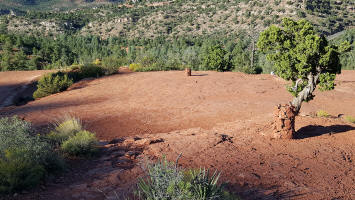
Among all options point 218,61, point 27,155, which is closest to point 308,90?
point 27,155

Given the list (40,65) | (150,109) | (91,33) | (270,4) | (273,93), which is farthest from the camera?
(91,33)

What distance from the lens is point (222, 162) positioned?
4.87 m

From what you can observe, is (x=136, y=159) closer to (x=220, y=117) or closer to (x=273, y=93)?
(x=220, y=117)

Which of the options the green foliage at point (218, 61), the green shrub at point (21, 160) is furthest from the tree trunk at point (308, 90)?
the green foliage at point (218, 61)

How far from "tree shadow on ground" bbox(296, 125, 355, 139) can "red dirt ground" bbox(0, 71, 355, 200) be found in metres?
0.03

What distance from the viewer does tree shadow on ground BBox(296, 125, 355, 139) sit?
664 centimetres

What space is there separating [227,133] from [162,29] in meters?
66.2

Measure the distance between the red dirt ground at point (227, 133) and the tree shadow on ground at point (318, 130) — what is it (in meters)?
0.03

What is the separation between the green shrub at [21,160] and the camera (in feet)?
12.2

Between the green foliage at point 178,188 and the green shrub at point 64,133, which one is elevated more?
the green foliage at point 178,188

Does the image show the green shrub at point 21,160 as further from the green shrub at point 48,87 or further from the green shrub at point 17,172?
the green shrub at point 48,87

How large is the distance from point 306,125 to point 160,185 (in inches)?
241

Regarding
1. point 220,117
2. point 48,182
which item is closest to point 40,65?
point 220,117

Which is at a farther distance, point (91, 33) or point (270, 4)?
point (91, 33)
